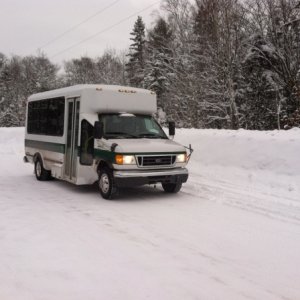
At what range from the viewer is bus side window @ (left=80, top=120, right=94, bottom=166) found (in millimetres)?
10262

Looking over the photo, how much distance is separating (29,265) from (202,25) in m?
27.8

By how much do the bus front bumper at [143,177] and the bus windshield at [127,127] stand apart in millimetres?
1106

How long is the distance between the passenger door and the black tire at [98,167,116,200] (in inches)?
42.6

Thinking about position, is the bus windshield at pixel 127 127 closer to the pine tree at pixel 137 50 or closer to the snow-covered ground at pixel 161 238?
the snow-covered ground at pixel 161 238

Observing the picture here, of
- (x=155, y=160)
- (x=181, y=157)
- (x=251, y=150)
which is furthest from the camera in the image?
(x=251, y=150)

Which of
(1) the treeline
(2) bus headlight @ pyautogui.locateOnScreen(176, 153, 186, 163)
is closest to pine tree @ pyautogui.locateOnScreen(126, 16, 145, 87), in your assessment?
(1) the treeline

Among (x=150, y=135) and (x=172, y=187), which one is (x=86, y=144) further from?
(x=172, y=187)

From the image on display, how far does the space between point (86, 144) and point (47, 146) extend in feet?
8.61

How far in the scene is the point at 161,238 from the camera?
6555mm

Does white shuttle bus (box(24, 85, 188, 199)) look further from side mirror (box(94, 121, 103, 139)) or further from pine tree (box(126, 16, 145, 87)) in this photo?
pine tree (box(126, 16, 145, 87))

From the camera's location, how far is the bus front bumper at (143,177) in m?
9.30

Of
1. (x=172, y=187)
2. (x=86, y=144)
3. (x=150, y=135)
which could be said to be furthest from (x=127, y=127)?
(x=172, y=187)

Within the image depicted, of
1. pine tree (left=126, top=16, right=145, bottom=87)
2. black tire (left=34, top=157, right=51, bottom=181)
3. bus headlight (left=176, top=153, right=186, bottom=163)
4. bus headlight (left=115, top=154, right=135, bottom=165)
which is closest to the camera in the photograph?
bus headlight (left=115, top=154, right=135, bottom=165)

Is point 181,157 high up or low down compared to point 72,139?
down
